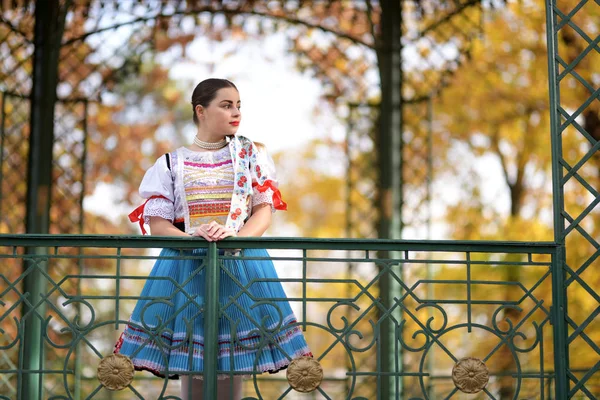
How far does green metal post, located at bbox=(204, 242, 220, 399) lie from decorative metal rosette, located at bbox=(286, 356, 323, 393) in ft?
1.03

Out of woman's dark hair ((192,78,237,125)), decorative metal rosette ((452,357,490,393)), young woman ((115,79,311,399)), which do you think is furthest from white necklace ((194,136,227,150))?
decorative metal rosette ((452,357,490,393))

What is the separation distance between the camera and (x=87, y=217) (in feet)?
42.6

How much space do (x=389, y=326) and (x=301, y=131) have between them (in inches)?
427

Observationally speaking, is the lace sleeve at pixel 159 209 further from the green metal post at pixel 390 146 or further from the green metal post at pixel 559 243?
the green metal post at pixel 390 146

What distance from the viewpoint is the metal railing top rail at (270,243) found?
3.75 meters

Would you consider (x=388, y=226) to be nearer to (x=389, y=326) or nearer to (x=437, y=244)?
(x=389, y=326)

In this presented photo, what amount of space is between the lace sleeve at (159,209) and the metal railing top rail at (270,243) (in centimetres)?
15

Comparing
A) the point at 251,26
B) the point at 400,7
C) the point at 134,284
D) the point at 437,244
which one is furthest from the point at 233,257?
the point at 134,284

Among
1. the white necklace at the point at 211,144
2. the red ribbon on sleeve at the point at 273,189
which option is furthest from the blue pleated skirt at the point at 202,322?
the white necklace at the point at 211,144

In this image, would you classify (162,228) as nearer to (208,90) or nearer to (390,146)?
(208,90)

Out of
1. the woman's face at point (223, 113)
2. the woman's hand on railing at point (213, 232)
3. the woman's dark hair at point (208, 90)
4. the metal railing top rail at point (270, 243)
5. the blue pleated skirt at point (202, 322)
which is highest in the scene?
the woman's dark hair at point (208, 90)

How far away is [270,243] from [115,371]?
33.0 inches

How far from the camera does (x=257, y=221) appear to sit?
392 cm

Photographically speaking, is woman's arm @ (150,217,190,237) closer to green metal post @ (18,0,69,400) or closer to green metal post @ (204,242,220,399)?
green metal post @ (204,242,220,399)
